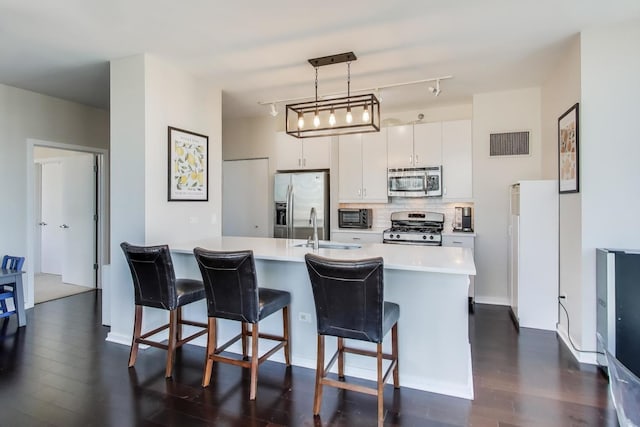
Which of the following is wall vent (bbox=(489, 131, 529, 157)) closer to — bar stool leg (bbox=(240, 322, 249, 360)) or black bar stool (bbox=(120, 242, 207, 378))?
bar stool leg (bbox=(240, 322, 249, 360))

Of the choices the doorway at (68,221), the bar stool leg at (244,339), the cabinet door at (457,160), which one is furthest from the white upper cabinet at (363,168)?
the doorway at (68,221)

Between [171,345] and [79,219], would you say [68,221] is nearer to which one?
[79,219]

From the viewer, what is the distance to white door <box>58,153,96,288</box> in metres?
5.50

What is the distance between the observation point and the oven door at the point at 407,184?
4.86 m

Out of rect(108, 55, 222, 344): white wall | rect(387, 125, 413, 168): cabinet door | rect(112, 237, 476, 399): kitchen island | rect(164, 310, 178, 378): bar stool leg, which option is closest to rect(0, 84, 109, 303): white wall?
rect(108, 55, 222, 344): white wall

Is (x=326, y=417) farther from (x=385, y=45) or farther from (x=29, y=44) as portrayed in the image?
(x=29, y=44)

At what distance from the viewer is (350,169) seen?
5270 mm

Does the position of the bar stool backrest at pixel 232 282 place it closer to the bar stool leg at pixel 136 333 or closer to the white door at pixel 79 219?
the bar stool leg at pixel 136 333

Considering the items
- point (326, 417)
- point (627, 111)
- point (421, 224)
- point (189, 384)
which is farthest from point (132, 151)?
point (627, 111)

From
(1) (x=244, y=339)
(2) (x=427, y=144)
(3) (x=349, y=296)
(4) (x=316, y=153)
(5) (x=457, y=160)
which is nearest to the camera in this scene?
(3) (x=349, y=296)

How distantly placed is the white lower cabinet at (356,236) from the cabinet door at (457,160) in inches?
41.5

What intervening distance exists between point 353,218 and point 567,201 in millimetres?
2621

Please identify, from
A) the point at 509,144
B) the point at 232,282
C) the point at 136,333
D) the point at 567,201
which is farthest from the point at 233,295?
the point at 509,144

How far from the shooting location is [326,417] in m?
2.21
